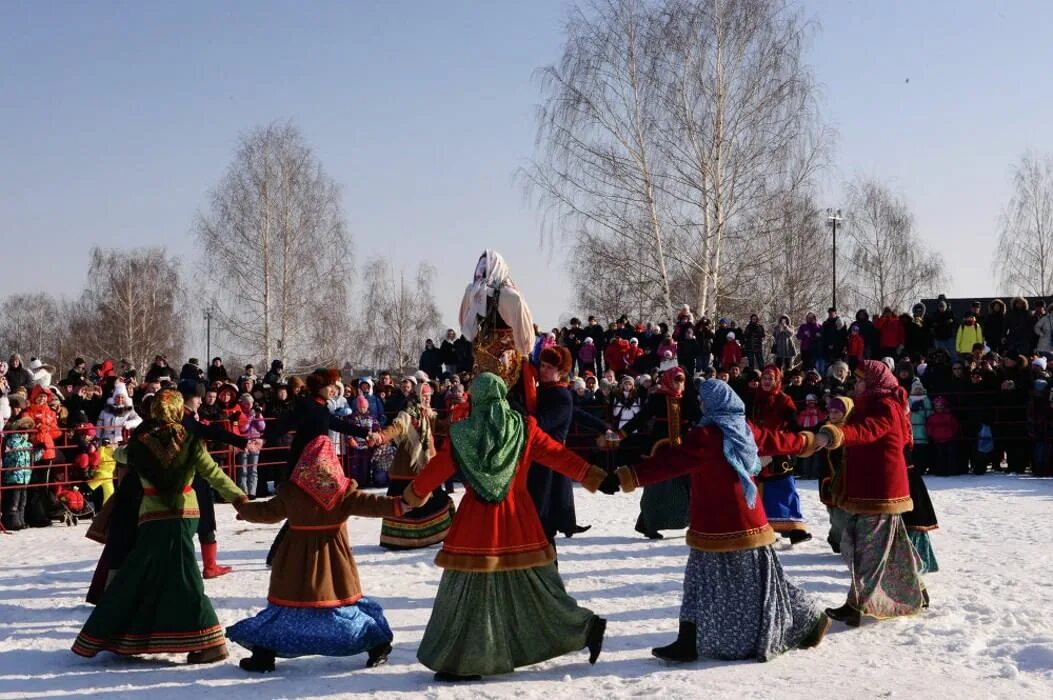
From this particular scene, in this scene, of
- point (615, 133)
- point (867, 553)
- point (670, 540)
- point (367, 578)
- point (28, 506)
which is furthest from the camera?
point (615, 133)

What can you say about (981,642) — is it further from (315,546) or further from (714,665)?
(315,546)

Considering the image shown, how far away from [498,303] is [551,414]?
33.2 inches

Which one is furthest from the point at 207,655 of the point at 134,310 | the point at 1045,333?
the point at 134,310

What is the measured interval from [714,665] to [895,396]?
2.31 meters

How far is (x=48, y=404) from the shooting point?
43.6 ft

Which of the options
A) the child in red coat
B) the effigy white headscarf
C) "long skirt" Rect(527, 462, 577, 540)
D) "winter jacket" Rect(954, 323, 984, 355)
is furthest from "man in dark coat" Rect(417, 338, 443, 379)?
the effigy white headscarf

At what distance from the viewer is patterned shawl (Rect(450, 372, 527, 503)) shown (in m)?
5.93

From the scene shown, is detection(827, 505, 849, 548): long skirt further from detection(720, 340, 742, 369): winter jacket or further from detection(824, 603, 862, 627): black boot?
detection(720, 340, 742, 369): winter jacket

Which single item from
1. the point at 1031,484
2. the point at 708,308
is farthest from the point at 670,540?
the point at 708,308

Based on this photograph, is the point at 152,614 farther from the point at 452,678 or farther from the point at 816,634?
the point at 816,634

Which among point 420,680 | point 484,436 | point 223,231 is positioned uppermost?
point 223,231

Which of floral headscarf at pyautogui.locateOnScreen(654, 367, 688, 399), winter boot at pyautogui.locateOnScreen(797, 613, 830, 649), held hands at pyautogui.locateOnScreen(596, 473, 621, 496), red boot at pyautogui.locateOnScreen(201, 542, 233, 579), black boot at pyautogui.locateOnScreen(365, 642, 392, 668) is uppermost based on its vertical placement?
floral headscarf at pyautogui.locateOnScreen(654, 367, 688, 399)

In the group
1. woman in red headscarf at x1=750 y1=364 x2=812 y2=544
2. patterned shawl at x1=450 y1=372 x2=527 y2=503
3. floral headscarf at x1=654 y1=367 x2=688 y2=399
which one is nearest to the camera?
patterned shawl at x1=450 y1=372 x2=527 y2=503

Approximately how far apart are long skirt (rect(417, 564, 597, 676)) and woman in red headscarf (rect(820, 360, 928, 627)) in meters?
2.05
